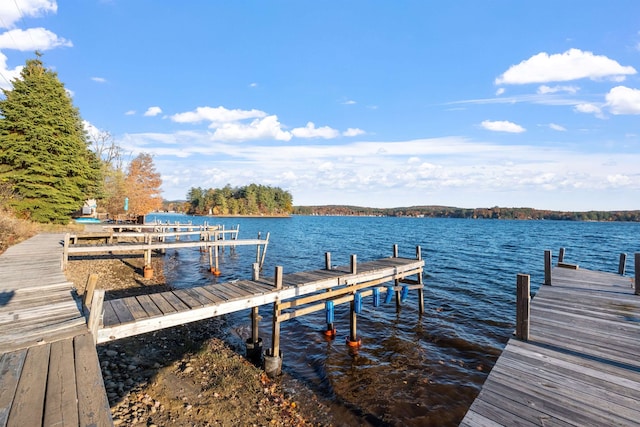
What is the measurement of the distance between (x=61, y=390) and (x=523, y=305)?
755 cm

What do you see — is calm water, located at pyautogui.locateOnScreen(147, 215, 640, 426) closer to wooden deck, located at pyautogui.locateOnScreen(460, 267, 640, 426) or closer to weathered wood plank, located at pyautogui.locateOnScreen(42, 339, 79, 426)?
wooden deck, located at pyautogui.locateOnScreen(460, 267, 640, 426)

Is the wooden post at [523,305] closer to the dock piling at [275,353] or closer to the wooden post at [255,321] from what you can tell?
the dock piling at [275,353]

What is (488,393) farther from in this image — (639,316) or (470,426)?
(639,316)

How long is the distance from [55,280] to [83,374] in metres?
6.16

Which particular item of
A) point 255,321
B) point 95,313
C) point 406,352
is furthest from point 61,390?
point 406,352

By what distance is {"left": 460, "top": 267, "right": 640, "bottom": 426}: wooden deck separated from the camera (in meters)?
3.96

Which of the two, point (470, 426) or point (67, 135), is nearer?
point (470, 426)

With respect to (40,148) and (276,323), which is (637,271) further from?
(40,148)

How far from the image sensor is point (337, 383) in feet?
27.6

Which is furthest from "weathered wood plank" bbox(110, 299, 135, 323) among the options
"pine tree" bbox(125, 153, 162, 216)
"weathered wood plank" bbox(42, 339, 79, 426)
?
"pine tree" bbox(125, 153, 162, 216)

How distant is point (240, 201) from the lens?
131m

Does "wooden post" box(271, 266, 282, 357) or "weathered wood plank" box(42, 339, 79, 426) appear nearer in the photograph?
"weathered wood plank" box(42, 339, 79, 426)

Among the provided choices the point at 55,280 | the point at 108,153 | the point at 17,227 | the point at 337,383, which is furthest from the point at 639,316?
the point at 108,153

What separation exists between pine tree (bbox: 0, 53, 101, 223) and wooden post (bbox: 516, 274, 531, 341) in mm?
29463
